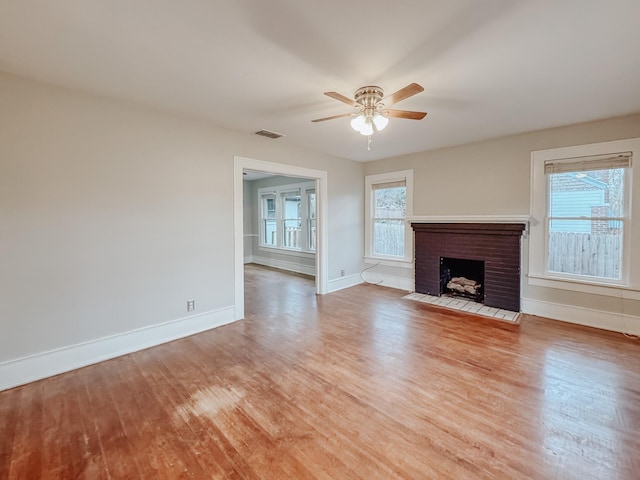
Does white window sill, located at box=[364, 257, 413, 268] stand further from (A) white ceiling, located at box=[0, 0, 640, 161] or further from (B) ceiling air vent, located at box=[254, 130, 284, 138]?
(B) ceiling air vent, located at box=[254, 130, 284, 138]

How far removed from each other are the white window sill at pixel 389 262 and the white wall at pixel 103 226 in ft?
10.2

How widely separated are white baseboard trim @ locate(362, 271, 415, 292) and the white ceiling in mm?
3160

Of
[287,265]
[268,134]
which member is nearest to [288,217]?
[287,265]

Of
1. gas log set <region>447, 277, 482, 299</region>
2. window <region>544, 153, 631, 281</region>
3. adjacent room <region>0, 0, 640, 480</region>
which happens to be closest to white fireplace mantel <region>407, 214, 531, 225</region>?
adjacent room <region>0, 0, 640, 480</region>

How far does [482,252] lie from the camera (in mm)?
4414

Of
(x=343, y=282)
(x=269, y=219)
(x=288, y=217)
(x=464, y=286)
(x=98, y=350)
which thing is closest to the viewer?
(x=98, y=350)

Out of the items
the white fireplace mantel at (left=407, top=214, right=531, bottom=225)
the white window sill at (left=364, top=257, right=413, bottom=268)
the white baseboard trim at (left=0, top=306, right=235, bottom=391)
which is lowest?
the white baseboard trim at (left=0, top=306, right=235, bottom=391)

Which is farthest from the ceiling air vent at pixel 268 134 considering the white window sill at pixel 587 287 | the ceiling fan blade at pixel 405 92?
the white window sill at pixel 587 287

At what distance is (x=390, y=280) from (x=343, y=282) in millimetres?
935

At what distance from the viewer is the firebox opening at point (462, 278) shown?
473 cm

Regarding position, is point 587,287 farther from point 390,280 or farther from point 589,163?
point 390,280

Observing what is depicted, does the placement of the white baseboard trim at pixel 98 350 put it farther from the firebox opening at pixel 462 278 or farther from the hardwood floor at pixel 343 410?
the firebox opening at pixel 462 278

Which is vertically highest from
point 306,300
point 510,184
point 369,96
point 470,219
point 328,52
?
point 328,52

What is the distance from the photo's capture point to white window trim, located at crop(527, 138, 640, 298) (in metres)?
3.36
